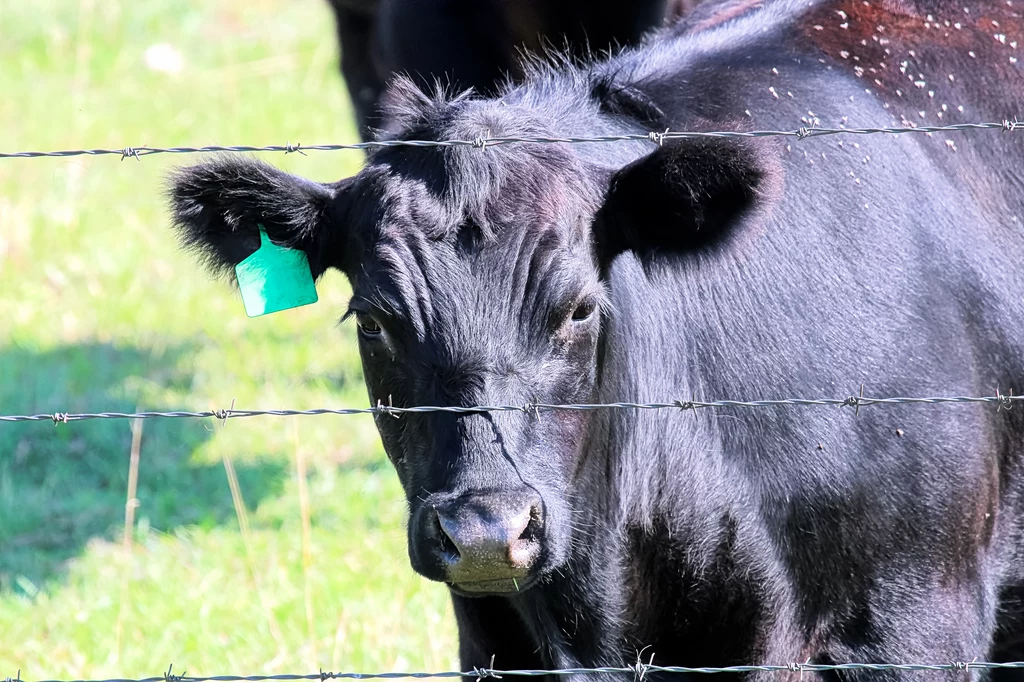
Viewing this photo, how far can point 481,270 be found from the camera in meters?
3.26

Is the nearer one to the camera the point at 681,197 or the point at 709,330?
the point at 681,197

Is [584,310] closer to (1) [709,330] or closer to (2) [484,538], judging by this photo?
(1) [709,330]

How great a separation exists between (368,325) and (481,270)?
366mm

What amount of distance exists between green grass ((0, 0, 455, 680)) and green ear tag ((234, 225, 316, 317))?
0.33m

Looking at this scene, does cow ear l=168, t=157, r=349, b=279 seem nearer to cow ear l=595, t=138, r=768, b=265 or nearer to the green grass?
the green grass

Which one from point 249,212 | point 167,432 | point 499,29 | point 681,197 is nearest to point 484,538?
point 681,197

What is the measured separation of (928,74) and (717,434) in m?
1.32

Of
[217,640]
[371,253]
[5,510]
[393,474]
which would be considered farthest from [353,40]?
[371,253]

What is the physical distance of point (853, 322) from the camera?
371cm

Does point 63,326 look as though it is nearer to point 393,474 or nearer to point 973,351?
point 393,474

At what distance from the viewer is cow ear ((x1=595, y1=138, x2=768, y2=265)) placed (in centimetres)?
331

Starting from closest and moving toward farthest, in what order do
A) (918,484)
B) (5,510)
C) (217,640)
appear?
1. (918,484)
2. (217,640)
3. (5,510)

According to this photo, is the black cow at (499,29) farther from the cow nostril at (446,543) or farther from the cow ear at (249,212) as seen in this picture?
the cow nostril at (446,543)

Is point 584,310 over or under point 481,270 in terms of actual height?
under
